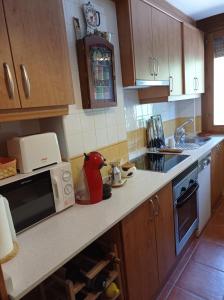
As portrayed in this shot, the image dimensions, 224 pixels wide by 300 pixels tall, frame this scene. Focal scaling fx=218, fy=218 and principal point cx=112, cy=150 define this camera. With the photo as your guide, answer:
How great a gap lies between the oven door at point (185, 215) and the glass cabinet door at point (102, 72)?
1.01 m

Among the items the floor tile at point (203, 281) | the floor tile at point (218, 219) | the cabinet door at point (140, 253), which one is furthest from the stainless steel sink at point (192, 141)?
the cabinet door at point (140, 253)

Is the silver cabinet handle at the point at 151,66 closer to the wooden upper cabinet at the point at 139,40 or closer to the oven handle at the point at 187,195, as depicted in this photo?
the wooden upper cabinet at the point at 139,40

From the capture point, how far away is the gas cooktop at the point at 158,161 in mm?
1897

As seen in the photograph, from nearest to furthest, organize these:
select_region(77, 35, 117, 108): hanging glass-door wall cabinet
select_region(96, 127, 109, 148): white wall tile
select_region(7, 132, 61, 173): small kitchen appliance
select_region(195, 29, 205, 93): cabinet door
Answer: select_region(7, 132, 61, 173): small kitchen appliance
select_region(77, 35, 117, 108): hanging glass-door wall cabinet
select_region(96, 127, 109, 148): white wall tile
select_region(195, 29, 205, 93): cabinet door

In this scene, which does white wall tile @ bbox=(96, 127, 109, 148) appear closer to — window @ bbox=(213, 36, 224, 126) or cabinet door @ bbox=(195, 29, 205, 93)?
cabinet door @ bbox=(195, 29, 205, 93)

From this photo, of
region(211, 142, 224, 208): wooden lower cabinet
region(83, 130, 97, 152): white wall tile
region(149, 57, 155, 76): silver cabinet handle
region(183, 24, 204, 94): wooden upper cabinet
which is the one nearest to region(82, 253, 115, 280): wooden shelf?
region(83, 130, 97, 152): white wall tile

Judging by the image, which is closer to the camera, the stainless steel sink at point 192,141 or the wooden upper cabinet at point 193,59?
the wooden upper cabinet at point 193,59

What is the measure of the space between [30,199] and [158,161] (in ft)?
4.28

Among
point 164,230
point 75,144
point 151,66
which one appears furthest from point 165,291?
point 151,66

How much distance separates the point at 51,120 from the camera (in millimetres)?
1456

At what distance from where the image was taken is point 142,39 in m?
1.83

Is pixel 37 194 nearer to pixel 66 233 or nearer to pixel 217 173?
pixel 66 233

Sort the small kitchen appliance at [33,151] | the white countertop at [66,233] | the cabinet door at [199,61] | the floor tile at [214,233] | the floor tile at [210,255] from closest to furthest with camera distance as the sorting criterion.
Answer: the white countertop at [66,233] < the small kitchen appliance at [33,151] < the floor tile at [210,255] < the floor tile at [214,233] < the cabinet door at [199,61]

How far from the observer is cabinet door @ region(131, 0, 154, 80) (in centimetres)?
175
